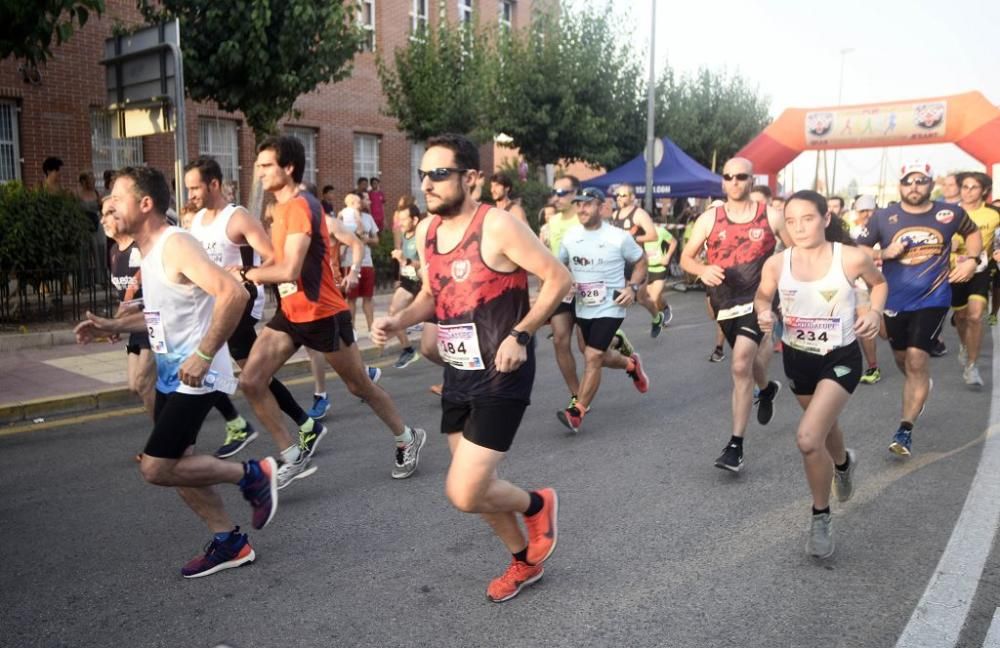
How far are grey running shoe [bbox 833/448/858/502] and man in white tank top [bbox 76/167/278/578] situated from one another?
3.02 m

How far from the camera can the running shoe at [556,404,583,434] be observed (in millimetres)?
6457

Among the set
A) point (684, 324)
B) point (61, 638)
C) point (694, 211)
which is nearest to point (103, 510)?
point (61, 638)

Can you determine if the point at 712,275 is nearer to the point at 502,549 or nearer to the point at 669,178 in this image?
the point at 502,549

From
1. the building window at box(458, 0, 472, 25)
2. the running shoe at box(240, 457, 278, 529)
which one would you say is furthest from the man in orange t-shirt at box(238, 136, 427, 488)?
the building window at box(458, 0, 472, 25)

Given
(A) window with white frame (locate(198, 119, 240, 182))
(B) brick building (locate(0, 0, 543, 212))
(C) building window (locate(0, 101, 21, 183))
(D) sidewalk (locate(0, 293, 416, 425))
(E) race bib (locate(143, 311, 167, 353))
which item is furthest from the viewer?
(A) window with white frame (locate(198, 119, 240, 182))

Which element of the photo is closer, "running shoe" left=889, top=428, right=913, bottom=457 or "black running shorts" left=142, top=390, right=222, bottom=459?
"black running shorts" left=142, top=390, right=222, bottom=459

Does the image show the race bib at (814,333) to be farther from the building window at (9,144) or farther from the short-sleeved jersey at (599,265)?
the building window at (9,144)

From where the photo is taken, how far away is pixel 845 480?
469 cm

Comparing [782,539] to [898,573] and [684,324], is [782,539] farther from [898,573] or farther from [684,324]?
[684,324]

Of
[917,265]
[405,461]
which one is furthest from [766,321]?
[917,265]

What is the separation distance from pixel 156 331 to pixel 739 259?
3917mm

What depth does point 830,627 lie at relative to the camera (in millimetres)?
3436

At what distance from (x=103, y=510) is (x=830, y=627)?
3.71 meters

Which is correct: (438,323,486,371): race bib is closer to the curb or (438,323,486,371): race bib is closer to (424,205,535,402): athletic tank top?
(424,205,535,402): athletic tank top
